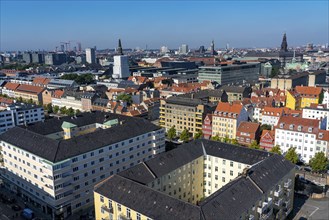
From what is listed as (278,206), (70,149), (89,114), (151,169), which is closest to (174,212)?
(151,169)

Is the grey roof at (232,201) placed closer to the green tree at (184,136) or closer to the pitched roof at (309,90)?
the green tree at (184,136)

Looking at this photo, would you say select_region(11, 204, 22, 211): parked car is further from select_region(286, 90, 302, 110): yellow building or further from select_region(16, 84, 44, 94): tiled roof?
select_region(286, 90, 302, 110): yellow building

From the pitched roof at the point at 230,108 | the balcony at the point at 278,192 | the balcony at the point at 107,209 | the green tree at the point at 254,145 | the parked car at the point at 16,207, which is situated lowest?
the parked car at the point at 16,207

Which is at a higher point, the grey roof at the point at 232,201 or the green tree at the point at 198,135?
the grey roof at the point at 232,201

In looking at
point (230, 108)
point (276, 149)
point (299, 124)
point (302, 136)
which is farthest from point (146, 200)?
point (230, 108)

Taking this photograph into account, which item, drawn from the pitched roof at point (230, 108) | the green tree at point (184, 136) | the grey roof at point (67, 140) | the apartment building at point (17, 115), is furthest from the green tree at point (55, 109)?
the pitched roof at point (230, 108)

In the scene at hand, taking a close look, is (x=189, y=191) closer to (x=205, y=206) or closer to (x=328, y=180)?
(x=205, y=206)

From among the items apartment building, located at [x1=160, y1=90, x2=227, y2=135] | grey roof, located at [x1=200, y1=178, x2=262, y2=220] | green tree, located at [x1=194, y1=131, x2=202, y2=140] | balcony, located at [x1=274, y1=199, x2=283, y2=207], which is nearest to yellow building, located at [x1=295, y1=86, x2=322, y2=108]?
apartment building, located at [x1=160, y1=90, x2=227, y2=135]

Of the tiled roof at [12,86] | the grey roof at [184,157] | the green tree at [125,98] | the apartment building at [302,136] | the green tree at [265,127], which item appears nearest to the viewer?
the grey roof at [184,157]
